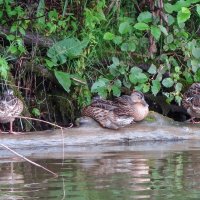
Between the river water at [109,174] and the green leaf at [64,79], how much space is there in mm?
1103

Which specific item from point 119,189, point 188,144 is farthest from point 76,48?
point 119,189

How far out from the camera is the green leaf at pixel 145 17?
36.9 feet

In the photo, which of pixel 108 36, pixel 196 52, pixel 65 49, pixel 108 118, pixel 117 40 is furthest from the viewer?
pixel 196 52

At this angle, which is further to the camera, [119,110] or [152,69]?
[152,69]

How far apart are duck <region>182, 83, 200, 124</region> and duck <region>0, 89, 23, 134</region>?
2.33m

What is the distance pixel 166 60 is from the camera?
11492mm

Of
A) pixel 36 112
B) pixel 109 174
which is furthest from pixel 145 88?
pixel 109 174

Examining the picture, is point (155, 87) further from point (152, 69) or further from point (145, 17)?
point (145, 17)

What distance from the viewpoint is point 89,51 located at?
447 inches

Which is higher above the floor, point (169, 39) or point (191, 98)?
point (169, 39)

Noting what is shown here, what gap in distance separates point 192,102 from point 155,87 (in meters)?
0.58

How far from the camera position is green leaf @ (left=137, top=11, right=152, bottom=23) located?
11.3 meters

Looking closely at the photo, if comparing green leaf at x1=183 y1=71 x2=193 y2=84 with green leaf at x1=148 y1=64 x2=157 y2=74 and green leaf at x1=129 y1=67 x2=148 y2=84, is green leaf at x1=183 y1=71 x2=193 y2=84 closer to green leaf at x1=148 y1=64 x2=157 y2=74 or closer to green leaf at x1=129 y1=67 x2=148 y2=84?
green leaf at x1=148 y1=64 x2=157 y2=74

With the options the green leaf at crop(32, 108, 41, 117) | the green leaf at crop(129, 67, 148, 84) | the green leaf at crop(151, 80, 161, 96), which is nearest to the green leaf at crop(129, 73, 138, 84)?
the green leaf at crop(129, 67, 148, 84)
